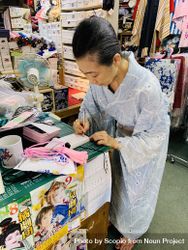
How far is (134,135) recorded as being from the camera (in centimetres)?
99

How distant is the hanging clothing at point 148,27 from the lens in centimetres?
221

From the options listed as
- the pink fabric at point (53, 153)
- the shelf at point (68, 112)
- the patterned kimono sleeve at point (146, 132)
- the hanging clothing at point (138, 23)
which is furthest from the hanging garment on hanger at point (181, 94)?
the pink fabric at point (53, 153)

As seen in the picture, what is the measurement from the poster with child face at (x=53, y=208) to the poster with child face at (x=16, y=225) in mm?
24

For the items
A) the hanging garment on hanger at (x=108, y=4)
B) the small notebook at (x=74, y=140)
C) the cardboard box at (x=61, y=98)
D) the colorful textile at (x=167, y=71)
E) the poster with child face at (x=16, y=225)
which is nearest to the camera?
the poster with child face at (x=16, y=225)

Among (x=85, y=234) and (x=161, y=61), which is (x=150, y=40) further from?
(x=85, y=234)

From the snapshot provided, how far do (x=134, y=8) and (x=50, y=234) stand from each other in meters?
2.34

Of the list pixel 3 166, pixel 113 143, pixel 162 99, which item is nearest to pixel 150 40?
pixel 162 99

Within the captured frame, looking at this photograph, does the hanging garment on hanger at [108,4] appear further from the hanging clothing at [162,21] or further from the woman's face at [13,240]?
the woman's face at [13,240]

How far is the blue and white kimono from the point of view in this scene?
3.08 ft

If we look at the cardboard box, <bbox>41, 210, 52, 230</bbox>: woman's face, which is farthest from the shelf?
<bbox>41, 210, 52, 230</bbox>: woman's face

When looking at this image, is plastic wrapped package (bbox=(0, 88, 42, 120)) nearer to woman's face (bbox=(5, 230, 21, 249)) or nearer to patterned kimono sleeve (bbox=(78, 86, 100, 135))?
patterned kimono sleeve (bbox=(78, 86, 100, 135))

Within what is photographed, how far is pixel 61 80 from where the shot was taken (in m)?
2.07

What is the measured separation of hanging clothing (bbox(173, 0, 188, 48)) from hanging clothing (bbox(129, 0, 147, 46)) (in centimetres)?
34

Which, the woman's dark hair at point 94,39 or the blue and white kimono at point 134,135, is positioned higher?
the woman's dark hair at point 94,39
